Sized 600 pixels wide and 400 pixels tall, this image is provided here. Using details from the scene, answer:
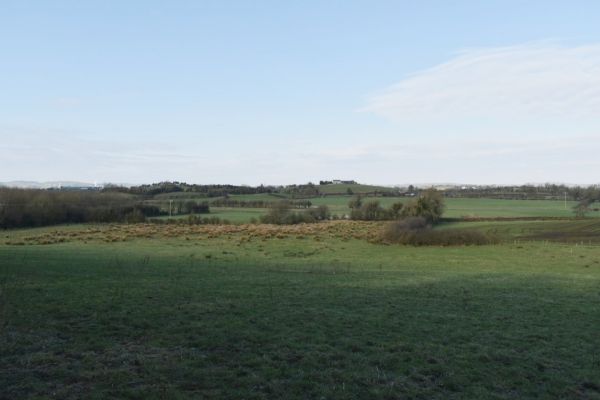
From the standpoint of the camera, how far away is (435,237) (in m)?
61.8


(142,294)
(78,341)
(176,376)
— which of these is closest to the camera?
(176,376)

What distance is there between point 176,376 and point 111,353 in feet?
6.82

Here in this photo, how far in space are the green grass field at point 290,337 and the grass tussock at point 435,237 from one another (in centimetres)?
3610

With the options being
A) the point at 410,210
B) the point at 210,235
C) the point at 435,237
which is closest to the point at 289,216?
the point at 410,210

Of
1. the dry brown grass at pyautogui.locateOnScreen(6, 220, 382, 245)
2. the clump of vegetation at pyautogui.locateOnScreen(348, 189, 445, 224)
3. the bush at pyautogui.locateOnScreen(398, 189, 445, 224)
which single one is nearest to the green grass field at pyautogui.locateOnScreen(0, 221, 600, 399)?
the dry brown grass at pyautogui.locateOnScreen(6, 220, 382, 245)

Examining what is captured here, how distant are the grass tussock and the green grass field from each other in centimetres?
3610

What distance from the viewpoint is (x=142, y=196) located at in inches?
5034

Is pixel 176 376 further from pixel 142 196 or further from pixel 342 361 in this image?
pixel 142 196

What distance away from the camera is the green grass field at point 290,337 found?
9.00 m

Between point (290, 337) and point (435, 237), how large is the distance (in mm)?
52252

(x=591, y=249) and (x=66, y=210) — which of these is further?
(x=66, y=210)

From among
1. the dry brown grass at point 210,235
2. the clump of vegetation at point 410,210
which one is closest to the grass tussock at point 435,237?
the dry brown grass at point 210,235

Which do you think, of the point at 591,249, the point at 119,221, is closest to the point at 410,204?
the point at 591,249

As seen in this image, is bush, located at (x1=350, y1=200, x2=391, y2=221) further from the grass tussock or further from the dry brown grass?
the grass tussock
